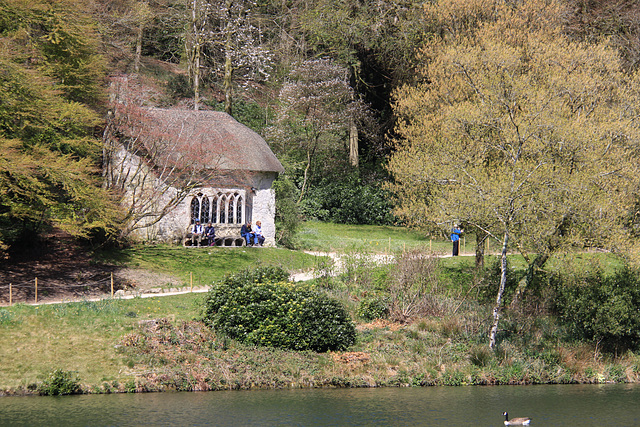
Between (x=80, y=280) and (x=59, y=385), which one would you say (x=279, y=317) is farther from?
(x=80, y=280)

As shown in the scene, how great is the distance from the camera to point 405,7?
149ft

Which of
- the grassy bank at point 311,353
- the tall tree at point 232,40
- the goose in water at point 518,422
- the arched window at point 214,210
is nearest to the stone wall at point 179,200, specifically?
the arched window at point 214,210

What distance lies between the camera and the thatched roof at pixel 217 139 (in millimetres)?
33281

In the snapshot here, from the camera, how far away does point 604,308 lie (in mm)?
23844

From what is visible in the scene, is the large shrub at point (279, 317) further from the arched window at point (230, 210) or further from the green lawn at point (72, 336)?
the arched window at point (230, 210)

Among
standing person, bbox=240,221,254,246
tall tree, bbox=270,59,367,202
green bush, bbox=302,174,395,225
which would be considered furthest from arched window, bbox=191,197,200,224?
green bush, bbox=302,174,395,225

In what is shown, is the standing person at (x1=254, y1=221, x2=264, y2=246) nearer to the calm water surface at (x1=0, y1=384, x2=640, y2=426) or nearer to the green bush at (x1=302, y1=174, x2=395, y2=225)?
the green bush at (x1=302, y1=174, x2=395, y2=225)

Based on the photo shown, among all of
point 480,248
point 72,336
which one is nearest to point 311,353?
point 72,336

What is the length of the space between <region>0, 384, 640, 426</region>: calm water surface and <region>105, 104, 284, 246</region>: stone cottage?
13.0 m

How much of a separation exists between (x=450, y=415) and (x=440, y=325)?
6865 millimetres

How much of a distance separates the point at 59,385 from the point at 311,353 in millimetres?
7305

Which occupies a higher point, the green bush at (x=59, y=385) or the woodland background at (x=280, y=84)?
the woodland background at (x=280, y=84)

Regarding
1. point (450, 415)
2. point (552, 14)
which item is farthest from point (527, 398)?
point (552, 14)

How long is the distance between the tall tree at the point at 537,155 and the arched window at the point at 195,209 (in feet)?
36.9
